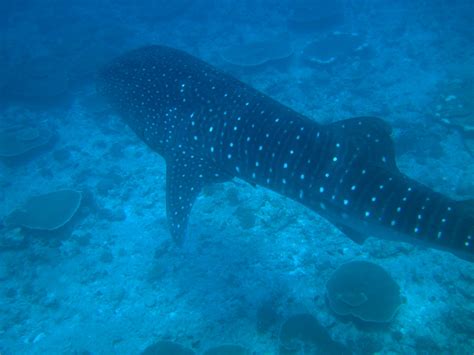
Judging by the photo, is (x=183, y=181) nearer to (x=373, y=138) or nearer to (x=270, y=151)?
(x=270, y=151)

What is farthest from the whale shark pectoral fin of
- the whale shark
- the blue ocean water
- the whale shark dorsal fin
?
the blue ocean water

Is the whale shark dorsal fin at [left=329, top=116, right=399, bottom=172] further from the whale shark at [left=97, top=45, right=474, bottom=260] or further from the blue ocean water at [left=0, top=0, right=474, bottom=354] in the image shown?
the blue ocean water at [left=0, top=0, right=474, bottom=354]

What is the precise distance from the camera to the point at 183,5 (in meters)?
24.7

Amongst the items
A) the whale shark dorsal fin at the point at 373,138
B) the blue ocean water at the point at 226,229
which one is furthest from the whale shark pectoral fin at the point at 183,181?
the blue ocean water at the point at 226,229

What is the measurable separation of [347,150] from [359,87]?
11268 mm

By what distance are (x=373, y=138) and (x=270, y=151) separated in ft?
Answer: 4.45

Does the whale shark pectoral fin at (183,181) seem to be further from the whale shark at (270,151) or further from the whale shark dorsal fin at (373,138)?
the whale shark dorsal fin at (373,138)

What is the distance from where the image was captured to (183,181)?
5.30 metres

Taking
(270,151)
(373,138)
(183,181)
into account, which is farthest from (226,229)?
(373,138)

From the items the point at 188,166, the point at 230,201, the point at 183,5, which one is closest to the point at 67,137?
the point at 230,201

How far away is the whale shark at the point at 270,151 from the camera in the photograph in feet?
12.0

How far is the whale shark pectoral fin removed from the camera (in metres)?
5.25

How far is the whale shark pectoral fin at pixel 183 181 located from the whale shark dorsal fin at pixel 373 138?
6.77 ft

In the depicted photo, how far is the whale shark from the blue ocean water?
287 centimetres
